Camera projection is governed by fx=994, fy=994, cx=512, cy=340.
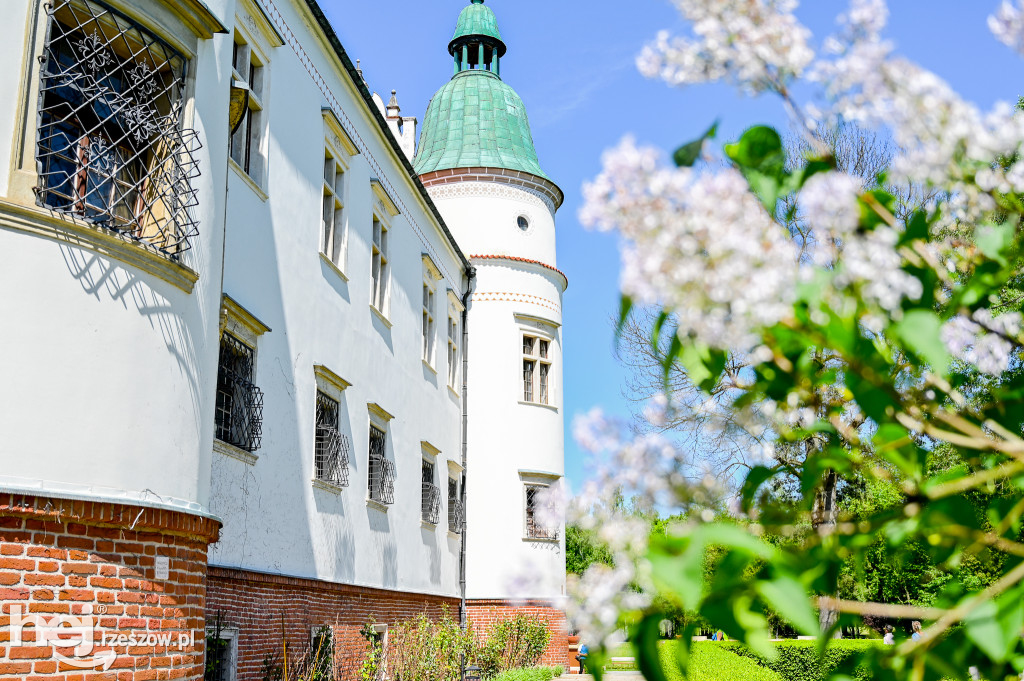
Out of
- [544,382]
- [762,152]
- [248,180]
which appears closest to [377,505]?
[248,180]

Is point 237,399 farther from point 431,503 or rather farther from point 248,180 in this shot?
point 431,503

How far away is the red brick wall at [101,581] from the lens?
627 cm

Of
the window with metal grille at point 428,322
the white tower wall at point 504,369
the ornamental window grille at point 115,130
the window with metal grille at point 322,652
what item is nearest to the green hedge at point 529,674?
the white tower wall at point 504,369

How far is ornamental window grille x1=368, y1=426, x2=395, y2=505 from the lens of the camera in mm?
16609

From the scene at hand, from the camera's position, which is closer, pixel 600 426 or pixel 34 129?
pixel 600 426

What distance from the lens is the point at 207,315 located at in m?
8.46

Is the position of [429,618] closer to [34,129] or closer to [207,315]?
[207,315]

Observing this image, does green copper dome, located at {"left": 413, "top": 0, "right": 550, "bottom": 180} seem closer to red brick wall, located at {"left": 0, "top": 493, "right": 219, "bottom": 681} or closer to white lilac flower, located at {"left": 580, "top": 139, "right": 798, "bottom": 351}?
red brick wall, located at {"left": 0, "top": 493, "right": 219, "bottom": 681}

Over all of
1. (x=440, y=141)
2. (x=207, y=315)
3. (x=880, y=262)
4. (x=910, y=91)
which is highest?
(x=440, y=141)

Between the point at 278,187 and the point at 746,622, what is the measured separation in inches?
454

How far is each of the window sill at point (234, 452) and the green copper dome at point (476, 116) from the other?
53.0 ft

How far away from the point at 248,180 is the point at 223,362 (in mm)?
2216

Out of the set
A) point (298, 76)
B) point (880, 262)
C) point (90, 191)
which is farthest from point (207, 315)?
point (880, 262)

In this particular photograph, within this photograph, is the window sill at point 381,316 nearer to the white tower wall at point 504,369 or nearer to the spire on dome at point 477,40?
the white tower wall at point 504,369
